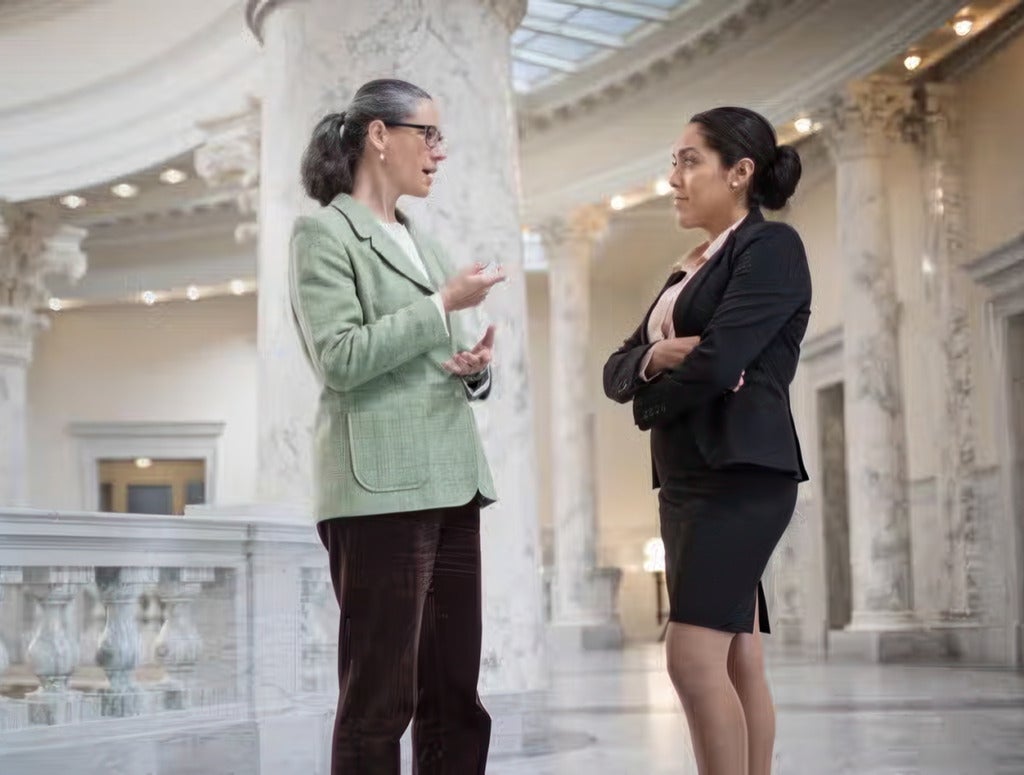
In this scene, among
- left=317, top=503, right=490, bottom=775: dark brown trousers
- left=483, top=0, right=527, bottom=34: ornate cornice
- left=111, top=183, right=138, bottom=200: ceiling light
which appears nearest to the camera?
left=317, top=503, right=490, bottom=775: dark brown trousers

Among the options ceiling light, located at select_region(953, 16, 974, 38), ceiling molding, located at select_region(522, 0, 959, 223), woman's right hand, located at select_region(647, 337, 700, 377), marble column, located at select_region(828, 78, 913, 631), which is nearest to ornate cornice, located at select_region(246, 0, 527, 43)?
woman's right hand, located at select_region(647, 337, 700, 377)

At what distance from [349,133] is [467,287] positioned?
0.47 m

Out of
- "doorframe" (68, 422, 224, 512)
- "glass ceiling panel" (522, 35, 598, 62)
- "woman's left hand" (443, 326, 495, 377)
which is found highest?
"glass ceiling panel" (522, 35, 598, 62)

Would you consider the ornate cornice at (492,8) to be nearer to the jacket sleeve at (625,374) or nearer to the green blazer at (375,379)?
the jacket sleeve at (625,374)

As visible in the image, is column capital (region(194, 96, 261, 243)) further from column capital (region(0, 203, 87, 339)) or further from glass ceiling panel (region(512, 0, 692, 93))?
glass ceiling panel (region(512, 0, 692, 93))

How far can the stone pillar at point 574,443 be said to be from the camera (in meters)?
17.9

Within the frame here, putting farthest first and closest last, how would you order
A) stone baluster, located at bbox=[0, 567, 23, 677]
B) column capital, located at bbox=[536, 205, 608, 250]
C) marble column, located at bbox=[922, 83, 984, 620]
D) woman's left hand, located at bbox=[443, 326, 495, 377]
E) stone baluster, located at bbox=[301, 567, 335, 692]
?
column capital, located at bbox=[536, 205, 608, 250]
marble column, located at bbox=[922, 83, 984, 620]
stone baluster, located at bbox=[301, 567, 335, 692]
stone baluster, located at bbox=[0, 567, 23, 677]
woman's left hand, located at bbox=[443, 326, 495, 377]

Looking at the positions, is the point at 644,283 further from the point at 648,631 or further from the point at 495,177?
the point at 495,177

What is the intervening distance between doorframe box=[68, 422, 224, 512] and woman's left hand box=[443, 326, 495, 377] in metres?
18.5

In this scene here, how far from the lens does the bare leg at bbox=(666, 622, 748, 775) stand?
3.05 meters

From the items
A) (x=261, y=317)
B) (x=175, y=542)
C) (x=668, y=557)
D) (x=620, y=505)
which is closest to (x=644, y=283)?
(x=620, y=505)

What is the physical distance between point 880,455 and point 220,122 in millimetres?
7005

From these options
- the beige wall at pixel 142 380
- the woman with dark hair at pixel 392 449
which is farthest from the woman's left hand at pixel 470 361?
the beige wall at pixel 142 380

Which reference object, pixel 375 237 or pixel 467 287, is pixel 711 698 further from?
pixel 375 237
